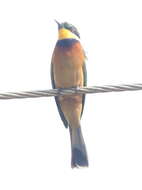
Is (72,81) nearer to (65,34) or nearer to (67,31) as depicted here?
(65,34)

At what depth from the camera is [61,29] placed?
25.0 feet

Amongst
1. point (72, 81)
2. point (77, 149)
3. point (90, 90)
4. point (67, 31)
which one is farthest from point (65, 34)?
point (90, 90)

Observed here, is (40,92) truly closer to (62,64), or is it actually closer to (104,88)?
(104,88)

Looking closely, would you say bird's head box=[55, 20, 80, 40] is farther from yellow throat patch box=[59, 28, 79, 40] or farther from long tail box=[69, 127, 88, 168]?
long tail box=[69, 127, 88, 168]

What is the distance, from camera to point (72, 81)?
22.5 feet

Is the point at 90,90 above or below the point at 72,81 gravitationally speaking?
below

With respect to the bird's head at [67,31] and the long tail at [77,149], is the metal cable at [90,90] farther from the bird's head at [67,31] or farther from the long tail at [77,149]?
the bird's head at [67,31]

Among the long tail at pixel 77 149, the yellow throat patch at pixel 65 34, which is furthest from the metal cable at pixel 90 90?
the yellow throat patch at pixel 65 34

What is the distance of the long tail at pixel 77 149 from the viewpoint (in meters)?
7.16

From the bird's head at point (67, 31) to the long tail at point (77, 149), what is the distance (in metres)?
1.09

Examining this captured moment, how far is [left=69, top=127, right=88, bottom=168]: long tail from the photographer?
7156mm

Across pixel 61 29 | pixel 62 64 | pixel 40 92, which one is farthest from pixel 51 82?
pixel 40 92

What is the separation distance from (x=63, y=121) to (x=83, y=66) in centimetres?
69

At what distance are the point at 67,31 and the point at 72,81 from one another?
0.96 metres
